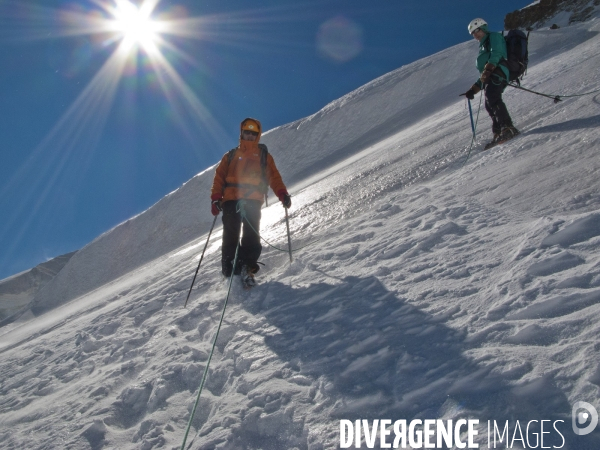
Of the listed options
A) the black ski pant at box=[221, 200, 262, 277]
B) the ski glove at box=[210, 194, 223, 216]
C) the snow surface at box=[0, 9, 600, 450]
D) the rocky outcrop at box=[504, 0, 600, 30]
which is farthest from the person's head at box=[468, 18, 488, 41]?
the rocky outcrop at box=[504, 0, 600, 30]

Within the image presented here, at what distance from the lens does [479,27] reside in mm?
5828

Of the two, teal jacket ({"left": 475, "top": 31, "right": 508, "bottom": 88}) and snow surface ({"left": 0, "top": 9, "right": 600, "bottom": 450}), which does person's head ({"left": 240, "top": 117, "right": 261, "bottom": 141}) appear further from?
teal jacket ({"left": 475, "top": 31, "right": 508, "bottom": 88})

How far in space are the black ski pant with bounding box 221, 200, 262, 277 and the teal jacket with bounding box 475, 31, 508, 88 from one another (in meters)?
3.59

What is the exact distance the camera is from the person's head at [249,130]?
4.91m

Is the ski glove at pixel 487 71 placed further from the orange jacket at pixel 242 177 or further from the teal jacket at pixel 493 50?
the orange jacket at pixel 242 177

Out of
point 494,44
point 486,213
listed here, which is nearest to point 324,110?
point 494,44

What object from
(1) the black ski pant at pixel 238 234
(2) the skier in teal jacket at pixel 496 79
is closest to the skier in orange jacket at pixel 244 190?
(1) the black ski pant at pixel 238 234

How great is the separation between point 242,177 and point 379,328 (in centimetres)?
279

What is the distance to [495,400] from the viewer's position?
1.83m

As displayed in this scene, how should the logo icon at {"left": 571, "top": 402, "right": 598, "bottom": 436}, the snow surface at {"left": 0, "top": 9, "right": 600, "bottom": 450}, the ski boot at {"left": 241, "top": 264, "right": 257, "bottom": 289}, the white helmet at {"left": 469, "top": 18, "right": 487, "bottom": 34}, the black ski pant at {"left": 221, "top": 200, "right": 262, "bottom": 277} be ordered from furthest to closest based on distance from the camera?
the white helmet at {"left": 469, "top": 18, "right": 487, "bottom": 34} → the black ski pant at {"left": 221, "top": 200, "right": 262, "bottom": 277} → the ski boot at {"left": 241, "top": 264, "right": 257, "bottom": 289} → the snow surface at {"left": 0, "top": 9, "right": 600, "bottom": 450} → the logo icon at {"left": 571, "top": 402, "right": 598, "bottom": 436}

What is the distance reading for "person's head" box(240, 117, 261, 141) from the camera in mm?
4906

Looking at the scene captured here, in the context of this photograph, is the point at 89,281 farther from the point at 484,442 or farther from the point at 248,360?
the point at 484,442

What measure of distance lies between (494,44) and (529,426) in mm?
5456

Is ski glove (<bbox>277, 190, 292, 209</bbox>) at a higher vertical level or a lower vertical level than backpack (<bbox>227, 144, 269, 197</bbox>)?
lower
